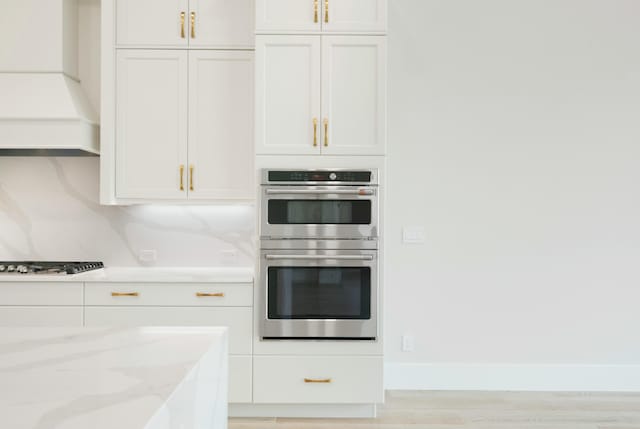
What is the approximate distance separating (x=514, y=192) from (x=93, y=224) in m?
2.90

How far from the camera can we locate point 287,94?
10.6 feet

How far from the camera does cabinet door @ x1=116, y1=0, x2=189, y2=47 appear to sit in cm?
344

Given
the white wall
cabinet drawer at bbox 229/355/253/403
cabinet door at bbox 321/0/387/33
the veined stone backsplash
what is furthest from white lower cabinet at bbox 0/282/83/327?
cabinet door at bbox 321/0/387/33

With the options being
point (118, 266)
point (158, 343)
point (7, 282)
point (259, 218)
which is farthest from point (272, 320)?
point (158, 343)

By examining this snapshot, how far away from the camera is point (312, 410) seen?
10.8 ft

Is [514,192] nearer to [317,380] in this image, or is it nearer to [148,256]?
[317,380]

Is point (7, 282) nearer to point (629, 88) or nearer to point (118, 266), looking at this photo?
point (118, 266)

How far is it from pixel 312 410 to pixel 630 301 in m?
2.34

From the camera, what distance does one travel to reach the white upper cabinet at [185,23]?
3443 millimetres

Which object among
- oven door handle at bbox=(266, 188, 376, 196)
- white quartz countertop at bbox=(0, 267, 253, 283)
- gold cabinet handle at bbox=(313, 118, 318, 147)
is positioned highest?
gold cabinet handle at bbox=(313, 118, 318, 147)

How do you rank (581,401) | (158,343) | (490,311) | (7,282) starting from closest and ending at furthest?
(158,343), (7,282), (581,401), (490,311)

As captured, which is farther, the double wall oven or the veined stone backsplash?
the veined stone backsplash

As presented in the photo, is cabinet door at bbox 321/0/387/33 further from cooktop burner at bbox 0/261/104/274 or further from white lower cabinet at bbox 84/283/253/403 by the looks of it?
cooktop burner at bbox 0/261/104/274

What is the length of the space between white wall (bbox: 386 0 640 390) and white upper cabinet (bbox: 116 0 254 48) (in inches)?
41.9
